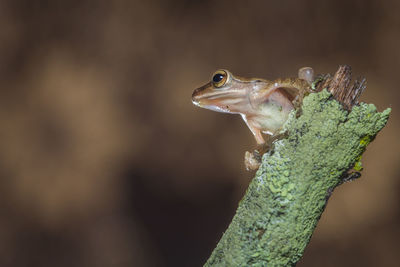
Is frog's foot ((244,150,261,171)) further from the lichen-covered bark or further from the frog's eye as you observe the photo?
the frog's eye

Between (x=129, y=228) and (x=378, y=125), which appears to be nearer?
(x=378, y=125)

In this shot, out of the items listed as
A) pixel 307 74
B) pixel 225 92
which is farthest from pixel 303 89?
pixel 225 92

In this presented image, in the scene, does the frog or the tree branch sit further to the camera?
the frog

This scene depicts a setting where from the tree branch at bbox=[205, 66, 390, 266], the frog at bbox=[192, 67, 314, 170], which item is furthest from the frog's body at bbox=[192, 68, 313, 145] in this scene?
the tree branch at bbox=[205, 66, 390, 266]

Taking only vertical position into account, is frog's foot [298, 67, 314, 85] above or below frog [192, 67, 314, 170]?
above

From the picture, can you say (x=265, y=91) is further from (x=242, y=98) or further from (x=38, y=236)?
(x=38, y=236)

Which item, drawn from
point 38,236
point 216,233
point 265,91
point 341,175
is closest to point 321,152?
point 341,175
